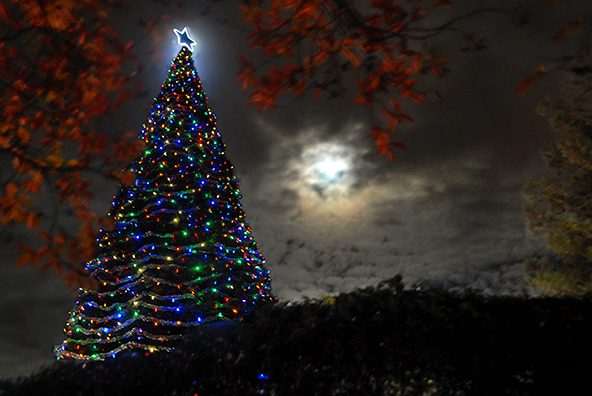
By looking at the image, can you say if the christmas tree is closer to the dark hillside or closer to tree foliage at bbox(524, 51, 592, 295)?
the dark hillside

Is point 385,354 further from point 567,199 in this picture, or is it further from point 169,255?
point 567,199

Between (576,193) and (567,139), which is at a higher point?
(567,139)

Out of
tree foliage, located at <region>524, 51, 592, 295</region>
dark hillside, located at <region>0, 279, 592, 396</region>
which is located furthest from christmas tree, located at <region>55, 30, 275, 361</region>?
tree foliage, located at <region>524, 51, 592, 295</region>

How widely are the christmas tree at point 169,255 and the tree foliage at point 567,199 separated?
8.55 meters

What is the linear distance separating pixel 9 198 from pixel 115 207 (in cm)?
367

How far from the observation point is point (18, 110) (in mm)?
→ 3887

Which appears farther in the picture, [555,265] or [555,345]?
[555,265]

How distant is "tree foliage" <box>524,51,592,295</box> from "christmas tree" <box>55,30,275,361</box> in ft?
28.1

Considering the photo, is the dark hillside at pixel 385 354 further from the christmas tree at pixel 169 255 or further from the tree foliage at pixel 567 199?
the tree foliage at pixel 567 199

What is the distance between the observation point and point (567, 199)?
9859 mm

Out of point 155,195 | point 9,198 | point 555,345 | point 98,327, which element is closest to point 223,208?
point 155,195

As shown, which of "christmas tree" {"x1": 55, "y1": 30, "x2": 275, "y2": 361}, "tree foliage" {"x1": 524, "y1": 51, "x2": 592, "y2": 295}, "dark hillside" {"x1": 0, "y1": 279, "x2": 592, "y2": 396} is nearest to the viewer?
"dark hillside" {"x1": 0, "y1": 279, "x2": 592, "y2": 396}

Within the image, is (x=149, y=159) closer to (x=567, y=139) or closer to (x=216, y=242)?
(x=216, y=242)

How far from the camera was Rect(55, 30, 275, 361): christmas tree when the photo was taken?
242 inches
